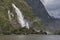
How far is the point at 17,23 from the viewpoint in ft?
655

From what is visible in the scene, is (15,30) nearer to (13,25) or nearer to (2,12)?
(13,25)

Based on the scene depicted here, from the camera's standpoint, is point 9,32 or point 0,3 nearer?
point 9,32

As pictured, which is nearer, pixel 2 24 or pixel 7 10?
pixel 2 24

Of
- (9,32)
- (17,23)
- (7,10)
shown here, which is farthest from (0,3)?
(9,32)

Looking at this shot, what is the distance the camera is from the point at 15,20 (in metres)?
199

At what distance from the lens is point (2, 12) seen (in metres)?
196

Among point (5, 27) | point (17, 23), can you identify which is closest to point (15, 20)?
point (17, 23)

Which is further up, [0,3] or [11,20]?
[0,3]

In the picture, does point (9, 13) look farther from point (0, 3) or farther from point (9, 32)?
point (9, 32)

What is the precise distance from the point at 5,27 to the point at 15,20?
15165mm

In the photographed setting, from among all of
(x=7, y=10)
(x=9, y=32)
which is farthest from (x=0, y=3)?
(x=9, y=32)

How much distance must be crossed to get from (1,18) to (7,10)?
31.1 ft

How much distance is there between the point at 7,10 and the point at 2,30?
24.2 metres

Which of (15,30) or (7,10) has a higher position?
(7,10)
